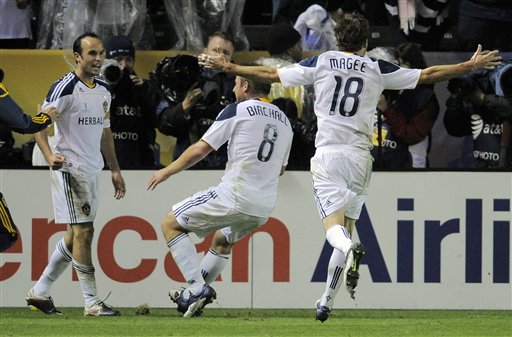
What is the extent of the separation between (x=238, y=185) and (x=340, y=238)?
4.81ft

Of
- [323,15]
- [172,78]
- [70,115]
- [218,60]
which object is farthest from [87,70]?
[323,15]

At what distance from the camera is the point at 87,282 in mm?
11578

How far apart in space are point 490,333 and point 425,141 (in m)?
3.75

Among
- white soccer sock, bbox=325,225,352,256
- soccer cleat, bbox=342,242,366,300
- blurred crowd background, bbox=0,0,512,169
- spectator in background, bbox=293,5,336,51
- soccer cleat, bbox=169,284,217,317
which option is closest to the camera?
soccer cleat, bbox=342,242,366,300

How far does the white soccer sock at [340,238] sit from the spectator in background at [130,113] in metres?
3.29

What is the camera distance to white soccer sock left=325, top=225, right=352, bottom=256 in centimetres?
971

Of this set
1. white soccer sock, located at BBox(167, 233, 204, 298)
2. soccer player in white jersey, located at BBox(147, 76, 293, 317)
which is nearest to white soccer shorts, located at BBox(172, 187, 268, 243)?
soccer player in white jersey, located at BBox(147, 76, 293, 317)

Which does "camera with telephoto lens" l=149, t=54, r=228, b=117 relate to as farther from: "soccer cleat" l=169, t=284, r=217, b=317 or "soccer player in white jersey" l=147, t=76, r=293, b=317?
"soccer cleat" l=169, t=284, r=217, b=317

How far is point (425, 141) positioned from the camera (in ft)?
43.5

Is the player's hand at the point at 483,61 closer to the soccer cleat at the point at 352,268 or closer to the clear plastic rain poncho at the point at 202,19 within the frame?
the soccer cleat at the point at 352,268

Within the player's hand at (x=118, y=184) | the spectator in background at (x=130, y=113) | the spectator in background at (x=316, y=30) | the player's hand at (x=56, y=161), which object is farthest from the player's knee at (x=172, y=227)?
the spectator in background at (x=316, y=30)

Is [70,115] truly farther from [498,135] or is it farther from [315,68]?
[498,135]

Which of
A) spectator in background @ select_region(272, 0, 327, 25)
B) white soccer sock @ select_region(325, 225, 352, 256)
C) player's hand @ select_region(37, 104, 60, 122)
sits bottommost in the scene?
white soccer sock @ select_region(325, 225, 352, 256)

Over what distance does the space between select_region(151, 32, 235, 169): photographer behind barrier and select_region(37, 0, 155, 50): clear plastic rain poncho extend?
0.96 metres
